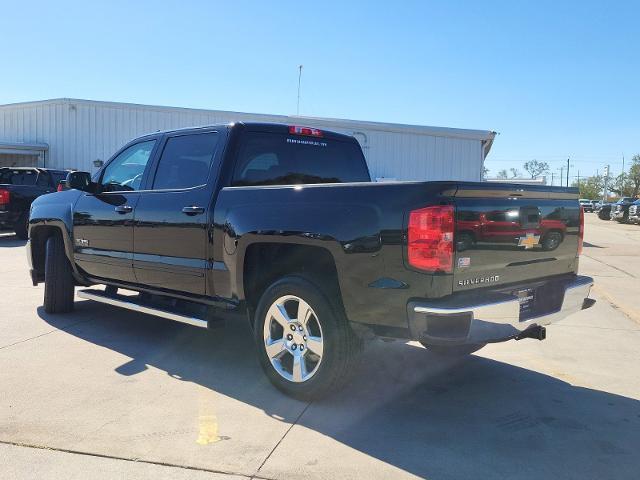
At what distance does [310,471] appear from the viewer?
2998 millimetres

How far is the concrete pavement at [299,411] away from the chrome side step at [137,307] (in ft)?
1.29

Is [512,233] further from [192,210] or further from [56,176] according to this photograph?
[56,176]

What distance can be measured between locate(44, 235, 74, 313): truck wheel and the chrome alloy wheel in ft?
10.9

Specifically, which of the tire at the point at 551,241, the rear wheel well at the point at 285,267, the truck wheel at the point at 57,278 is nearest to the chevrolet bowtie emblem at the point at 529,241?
the tire at the point at 551,241

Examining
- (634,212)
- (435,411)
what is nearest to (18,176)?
(435,411)

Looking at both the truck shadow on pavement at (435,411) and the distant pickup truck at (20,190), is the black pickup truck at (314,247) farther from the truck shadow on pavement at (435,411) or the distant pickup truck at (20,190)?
the distant pickup truck at (20,190)

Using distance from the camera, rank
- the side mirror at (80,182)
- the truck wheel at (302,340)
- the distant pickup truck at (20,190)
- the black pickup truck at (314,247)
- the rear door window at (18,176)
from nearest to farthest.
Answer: the black pickup truck at (314,247) → the truck wheel at (302,340) → the side mirror at (80,182) → the distant pickup truck at (20,190) → the rear door window at (18,176)

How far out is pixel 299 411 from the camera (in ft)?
12.5

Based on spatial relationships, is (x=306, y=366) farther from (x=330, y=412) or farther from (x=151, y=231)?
(x=151, y=231)

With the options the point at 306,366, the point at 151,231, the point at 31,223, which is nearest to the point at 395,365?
the point at 306,366

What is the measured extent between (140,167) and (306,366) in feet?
9.00

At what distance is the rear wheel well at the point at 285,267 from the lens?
3848 millimetres

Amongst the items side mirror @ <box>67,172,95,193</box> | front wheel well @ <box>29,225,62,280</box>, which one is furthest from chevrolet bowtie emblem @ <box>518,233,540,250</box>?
front wheel well @ <box>29,225,62,280</box>

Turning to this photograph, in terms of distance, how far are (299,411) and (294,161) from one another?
89.2 inches
